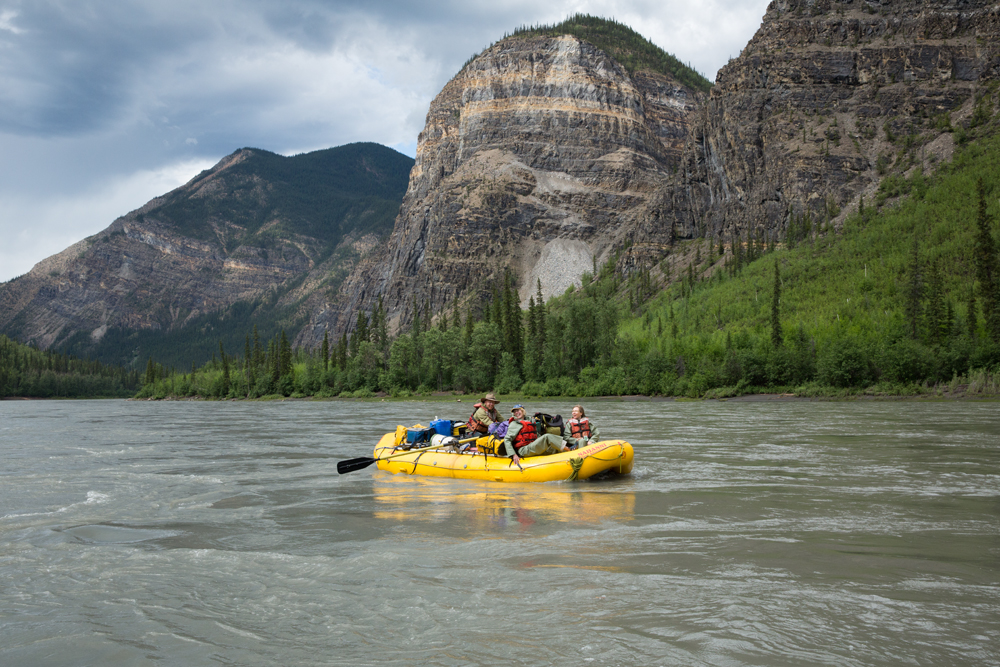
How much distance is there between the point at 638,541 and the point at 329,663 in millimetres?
6238

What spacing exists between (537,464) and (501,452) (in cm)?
Answer: 143

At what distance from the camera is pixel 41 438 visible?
36469mm

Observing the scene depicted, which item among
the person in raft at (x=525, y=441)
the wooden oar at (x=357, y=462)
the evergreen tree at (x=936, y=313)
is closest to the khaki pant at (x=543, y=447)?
the person in raft at (x=525, y=441)

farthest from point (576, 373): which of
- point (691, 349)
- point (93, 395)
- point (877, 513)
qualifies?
point (93, 395)

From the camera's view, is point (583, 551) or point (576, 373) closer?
point (583, 551)

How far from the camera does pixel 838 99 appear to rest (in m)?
138

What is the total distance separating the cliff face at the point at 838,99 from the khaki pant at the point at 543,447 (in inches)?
4551

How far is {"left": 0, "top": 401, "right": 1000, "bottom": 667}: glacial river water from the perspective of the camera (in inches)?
291

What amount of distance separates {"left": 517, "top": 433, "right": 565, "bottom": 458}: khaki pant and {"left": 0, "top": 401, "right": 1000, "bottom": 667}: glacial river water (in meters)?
1.35

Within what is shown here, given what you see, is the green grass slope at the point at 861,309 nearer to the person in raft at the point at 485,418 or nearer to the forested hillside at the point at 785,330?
the forested hillside at the point at 785,330

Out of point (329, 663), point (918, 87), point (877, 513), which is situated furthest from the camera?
point (918, 87)

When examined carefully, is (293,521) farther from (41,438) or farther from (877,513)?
(41,438)

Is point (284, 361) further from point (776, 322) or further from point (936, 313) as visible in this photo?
point (936, 313)

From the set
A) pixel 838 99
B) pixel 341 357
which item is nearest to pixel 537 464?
pixel 341 357
